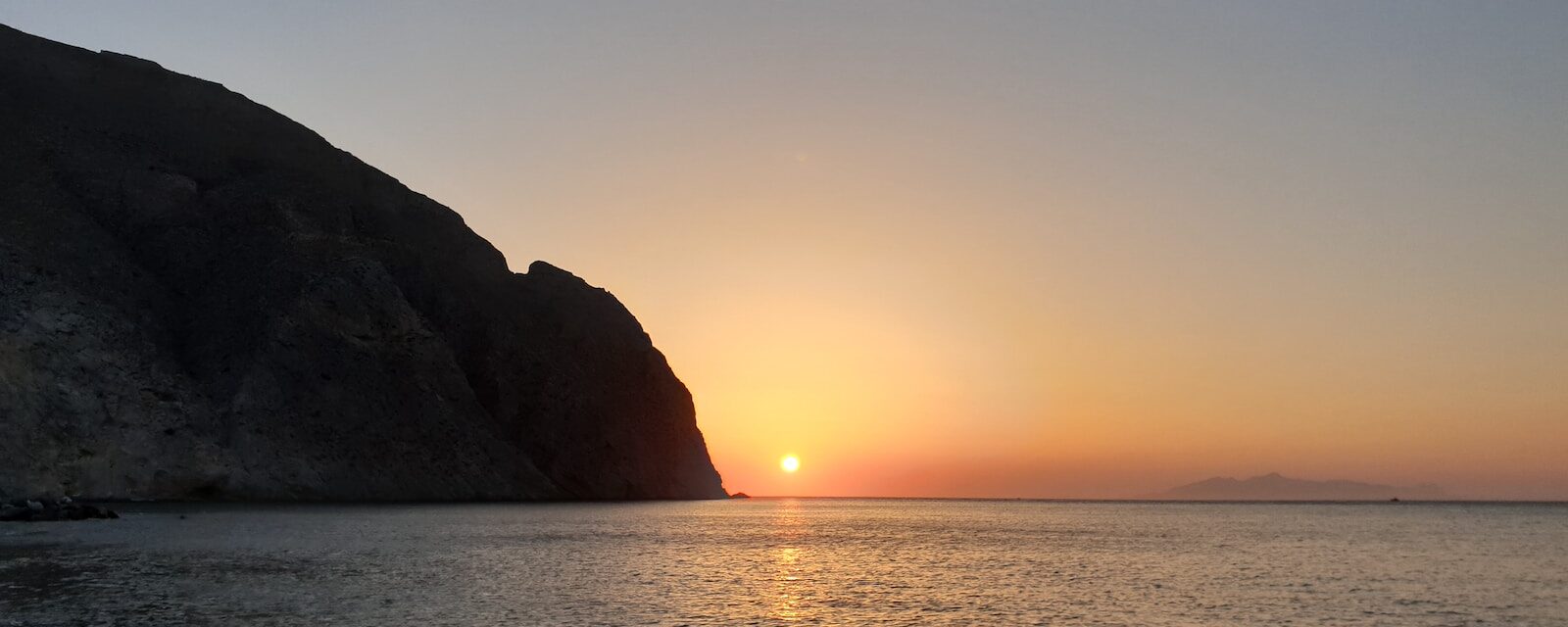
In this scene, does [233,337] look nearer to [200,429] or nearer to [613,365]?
[200,429]

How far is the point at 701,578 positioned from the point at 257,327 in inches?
3702

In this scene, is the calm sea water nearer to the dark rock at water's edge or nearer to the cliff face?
the dark rock at water's edge

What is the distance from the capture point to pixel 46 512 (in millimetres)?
80188

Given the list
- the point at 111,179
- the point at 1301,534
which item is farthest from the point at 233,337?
the point at 1301,534

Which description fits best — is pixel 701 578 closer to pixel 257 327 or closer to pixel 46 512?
pixel 46 512

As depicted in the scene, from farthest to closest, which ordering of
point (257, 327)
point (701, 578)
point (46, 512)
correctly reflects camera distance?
point (257, 327) < point (46, 512) < point (701, 578)

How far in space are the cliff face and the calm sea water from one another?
82.6ft

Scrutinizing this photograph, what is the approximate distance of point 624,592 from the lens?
44156 millimetres

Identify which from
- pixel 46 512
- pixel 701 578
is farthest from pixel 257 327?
pixel 701 578

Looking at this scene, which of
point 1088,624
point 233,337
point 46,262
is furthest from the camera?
point 233,337

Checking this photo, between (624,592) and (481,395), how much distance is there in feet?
389

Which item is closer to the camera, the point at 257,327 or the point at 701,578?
the point at 701,578

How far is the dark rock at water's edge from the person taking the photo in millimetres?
78812

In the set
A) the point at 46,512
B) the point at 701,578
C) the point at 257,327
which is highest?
the point at 257,327
